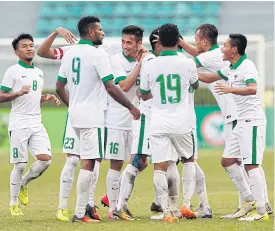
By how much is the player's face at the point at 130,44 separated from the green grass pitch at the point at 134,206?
2.09 m

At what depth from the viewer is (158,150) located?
10312 millimetres

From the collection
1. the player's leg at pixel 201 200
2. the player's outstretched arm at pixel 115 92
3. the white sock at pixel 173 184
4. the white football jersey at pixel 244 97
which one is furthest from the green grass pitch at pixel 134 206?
the player's outstretched arm at pixel 115 92

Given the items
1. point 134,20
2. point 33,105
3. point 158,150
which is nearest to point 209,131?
point 134,20

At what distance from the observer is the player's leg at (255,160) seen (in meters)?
10.7

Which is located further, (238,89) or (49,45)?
(49,45)

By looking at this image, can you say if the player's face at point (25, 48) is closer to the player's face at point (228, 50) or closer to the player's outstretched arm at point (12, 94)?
the player's outstretched arm at point (12, 94)

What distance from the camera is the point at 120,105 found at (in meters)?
11.6

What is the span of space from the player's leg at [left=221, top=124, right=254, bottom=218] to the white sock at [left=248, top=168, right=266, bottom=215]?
1.64 feet

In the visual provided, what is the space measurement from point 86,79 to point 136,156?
154 cm

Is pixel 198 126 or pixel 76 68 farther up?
pixel 76 68

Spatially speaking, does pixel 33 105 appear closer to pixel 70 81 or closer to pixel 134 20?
pixel 70 81

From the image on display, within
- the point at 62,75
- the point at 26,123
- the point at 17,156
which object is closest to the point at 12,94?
the point at 26,123

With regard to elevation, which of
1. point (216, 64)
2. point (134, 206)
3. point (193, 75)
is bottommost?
point (134, 206)

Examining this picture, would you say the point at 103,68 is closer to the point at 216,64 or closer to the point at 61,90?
the point at 61,90
